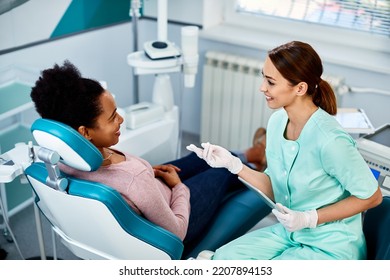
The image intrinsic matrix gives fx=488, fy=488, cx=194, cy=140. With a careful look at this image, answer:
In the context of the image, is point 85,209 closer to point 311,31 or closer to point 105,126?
point 105,126

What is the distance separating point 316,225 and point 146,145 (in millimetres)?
979

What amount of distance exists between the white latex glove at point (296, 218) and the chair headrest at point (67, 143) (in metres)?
0.55

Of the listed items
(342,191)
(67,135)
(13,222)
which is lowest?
(13,222)

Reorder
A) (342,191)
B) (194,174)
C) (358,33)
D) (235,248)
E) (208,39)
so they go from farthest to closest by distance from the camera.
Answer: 1. (208,39)
2. (358,33)
3. (194,174)
4. (235,248)
5. (342,191)

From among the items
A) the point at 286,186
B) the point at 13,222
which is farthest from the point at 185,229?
the point at 13,222

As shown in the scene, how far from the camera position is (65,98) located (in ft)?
4.51

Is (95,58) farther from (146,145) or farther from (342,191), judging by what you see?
(342,191)

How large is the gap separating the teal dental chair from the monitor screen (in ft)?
2.63

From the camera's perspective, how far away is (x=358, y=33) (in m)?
2.72

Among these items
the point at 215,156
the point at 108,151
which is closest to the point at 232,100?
the point at 215,156

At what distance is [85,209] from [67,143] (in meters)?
0.23

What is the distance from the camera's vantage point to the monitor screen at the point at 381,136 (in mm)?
1951

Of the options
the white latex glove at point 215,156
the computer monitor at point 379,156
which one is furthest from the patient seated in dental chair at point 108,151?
the computer monitor at point 379,156

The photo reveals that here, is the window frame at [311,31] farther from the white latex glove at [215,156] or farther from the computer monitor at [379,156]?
the white latex glove at [215,156]
